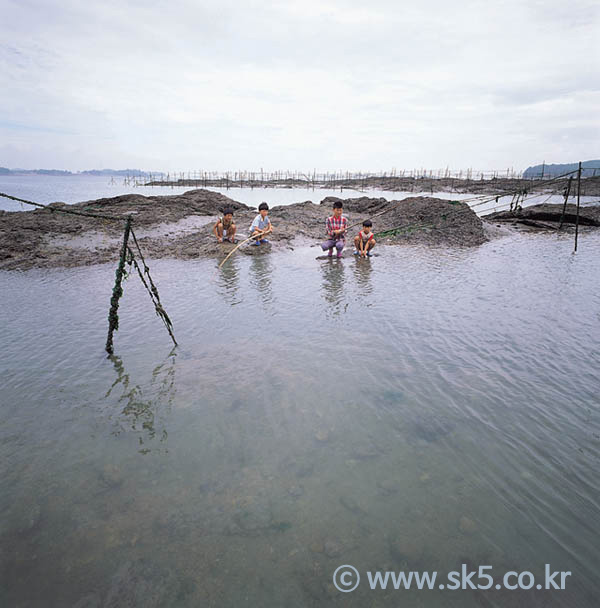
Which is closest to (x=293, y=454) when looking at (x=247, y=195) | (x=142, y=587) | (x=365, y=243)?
(x=142, y=587)

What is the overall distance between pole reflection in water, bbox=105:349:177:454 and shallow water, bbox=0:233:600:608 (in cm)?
3

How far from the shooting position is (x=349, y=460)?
286 centimetres

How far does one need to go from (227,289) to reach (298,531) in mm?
5561

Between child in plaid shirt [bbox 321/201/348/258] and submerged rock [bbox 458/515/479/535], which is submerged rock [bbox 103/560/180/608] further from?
child in plaid shirt [bbox 321/201/348/258]

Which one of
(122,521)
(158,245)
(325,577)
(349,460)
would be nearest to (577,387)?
(349,460)

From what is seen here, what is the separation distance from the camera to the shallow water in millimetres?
2070

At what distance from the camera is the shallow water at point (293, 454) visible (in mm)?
2070

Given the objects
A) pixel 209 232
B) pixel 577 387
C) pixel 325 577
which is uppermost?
pixel 209 232

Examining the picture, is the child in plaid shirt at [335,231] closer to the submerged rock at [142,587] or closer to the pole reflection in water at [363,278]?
the pole reflection in water at [363,278]

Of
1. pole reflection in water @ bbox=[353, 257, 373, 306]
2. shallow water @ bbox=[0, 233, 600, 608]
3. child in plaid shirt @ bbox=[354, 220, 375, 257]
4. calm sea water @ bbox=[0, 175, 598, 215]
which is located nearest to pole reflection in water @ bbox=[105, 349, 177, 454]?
shallow water @ bbox=[0, 233, 600, 608]

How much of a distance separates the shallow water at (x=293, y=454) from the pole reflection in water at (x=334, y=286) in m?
0.35

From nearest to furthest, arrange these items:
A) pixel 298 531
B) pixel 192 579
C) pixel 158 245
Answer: pixel 192 579
pixel 298 531
pixel 158 245

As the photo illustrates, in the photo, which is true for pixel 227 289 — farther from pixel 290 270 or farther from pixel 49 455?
pixel 49 455

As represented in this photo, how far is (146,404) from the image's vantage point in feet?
11.8
